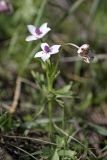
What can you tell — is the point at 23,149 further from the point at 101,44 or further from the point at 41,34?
the point at 101,44

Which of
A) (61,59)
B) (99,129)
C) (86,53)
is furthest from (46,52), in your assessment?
(61,59)

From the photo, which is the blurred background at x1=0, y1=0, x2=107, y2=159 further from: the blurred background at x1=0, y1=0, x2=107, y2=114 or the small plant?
the small plant

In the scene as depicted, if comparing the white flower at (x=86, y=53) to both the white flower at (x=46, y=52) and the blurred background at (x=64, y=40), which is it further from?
the blurred background at (x=64, y=40)

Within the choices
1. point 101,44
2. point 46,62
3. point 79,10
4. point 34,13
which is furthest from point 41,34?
point 79,10

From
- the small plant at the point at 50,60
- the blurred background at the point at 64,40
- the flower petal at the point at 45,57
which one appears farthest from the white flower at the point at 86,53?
the blurred background at the point at 64,40

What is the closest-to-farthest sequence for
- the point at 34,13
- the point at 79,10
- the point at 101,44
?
the point at 34,13, the point at 101,44, the point at 79,10

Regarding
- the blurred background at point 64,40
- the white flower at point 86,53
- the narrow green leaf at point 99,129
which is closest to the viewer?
the white flower at point 86,53

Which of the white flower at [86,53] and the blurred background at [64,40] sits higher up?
the blurred background at [64,40]

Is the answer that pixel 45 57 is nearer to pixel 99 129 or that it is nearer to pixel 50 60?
pixel 50 60

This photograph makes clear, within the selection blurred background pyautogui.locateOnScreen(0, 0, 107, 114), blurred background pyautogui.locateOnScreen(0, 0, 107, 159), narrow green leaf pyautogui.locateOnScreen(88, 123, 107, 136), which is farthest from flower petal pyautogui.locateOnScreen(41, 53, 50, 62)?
blurred background pyautogui.locateOnScreen(0, 0, 107, 114)
